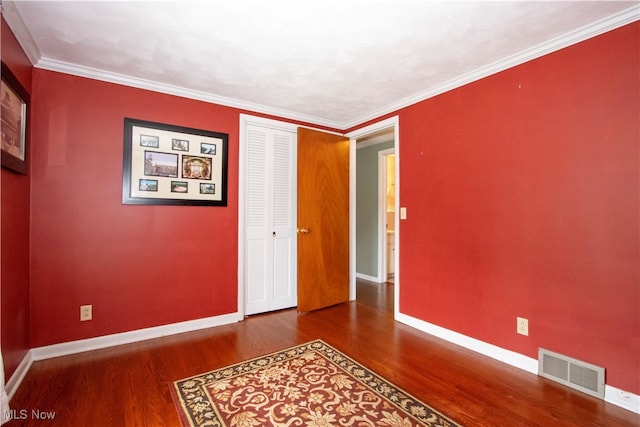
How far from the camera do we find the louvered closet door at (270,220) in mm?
3324

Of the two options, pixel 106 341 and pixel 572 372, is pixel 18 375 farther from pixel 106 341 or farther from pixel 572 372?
pixel 572 372

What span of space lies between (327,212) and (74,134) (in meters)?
2.54

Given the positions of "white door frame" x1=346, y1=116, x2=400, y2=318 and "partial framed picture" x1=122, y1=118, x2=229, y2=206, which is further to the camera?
"white door frame" x1=346, y1=116, x2=400, y2=318

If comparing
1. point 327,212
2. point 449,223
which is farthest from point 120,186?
point 449,223

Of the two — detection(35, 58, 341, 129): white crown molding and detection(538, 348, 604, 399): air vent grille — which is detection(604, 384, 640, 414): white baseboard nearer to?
detection(538, 348, 604, 399): air vent grille

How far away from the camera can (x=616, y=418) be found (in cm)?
167

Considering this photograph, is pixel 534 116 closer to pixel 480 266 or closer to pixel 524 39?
pixel 524 39

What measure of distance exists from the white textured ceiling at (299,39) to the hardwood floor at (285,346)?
2.33m

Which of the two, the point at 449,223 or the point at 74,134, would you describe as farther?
the point at 449,223

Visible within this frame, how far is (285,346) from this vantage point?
2549mm

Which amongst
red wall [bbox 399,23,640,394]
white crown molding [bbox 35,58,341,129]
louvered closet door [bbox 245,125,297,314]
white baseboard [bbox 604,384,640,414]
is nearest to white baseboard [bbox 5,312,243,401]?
louvered closet door [bbox 245,125,297,314]

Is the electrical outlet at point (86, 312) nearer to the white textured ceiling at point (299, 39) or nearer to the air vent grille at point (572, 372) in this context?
the white textured ceiling at point (299, 39)

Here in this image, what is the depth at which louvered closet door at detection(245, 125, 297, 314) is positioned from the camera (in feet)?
10.9

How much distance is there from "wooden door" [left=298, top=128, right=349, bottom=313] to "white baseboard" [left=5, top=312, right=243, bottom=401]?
932mm
